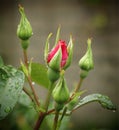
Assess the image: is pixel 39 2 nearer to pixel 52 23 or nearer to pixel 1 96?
pixel 52 23

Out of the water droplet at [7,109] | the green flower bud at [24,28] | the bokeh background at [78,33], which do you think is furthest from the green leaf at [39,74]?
the bokeh background at [78,33]

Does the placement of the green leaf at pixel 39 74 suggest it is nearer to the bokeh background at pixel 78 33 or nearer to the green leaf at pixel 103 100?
the green leaf at pixel 103 100

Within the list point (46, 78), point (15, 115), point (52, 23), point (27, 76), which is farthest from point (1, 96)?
point (52, 23)

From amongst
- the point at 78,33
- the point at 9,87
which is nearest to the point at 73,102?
the point at 9,87

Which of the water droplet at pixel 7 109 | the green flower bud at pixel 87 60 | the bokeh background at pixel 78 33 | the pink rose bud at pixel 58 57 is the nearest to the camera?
the water droplet at pixel 7 109

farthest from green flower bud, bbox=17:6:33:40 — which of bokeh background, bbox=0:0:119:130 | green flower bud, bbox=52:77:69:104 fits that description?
bokeh background, bbox=0:0:119:130

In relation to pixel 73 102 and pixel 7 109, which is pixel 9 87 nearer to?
pixel 7 109
